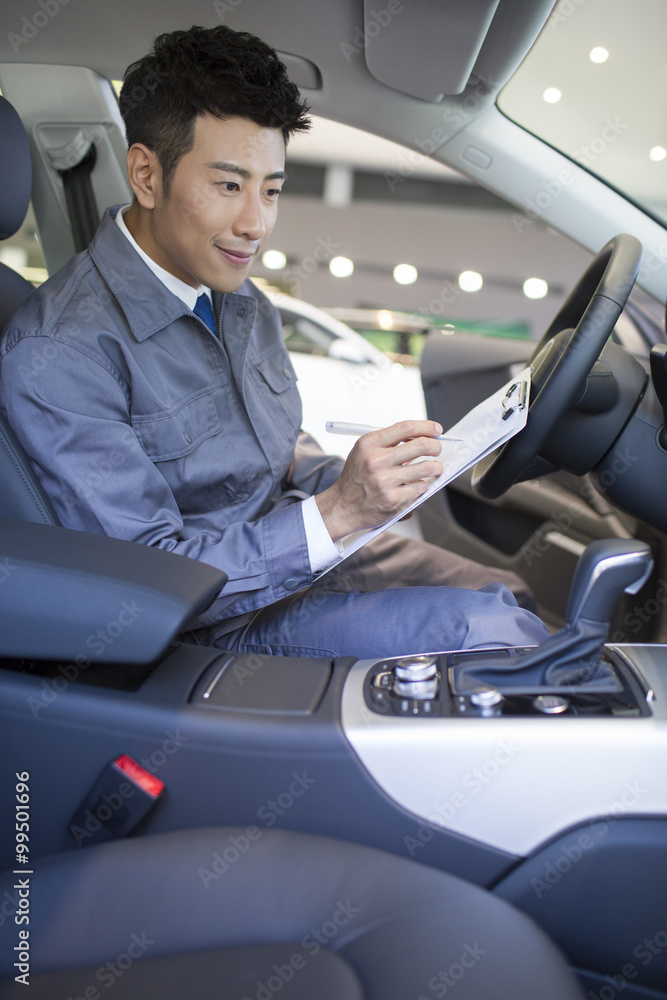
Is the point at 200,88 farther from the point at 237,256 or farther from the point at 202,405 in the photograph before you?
the point at 202,405

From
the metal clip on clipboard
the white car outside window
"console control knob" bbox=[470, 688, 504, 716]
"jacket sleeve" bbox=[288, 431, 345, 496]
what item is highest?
the metal clip on clipboard

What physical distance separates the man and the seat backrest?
21mm

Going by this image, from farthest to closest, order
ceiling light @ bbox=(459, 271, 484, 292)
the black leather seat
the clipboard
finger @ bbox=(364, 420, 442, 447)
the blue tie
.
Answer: ceiling light @ bbox=(459, 271, 484, 292) < the blue tie < finger @ bbox=(364, 420, 442, 447) < the clipboard < the black leather seat

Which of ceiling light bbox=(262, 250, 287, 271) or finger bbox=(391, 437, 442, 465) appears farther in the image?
ceiling light bbox=(262, 250, 287, 271)

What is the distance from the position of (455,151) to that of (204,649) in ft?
3.28

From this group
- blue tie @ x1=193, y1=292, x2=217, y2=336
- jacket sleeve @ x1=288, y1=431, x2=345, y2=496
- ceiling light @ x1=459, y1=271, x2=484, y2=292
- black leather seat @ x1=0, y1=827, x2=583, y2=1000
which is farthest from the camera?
ceiling light @ x1=459, y1=271, x2=484, y2=292

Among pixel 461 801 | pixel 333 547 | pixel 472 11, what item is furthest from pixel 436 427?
A: pixel 472 11

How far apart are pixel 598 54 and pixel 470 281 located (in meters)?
8.28

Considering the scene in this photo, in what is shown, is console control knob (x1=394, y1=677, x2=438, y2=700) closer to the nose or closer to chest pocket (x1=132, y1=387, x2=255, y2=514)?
chest pocket (x1=132, y1=387, x2=255, y2=514)

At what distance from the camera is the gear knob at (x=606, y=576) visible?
777 mm

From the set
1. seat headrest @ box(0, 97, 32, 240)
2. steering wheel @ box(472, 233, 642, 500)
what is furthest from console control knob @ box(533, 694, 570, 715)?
seat headrest @ box(0, 97, 32, 240)

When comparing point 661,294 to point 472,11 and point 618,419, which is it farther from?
point 472,11

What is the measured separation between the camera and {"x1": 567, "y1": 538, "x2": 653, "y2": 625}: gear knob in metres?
0.78

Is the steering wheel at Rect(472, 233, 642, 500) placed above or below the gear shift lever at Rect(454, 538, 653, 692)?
above
